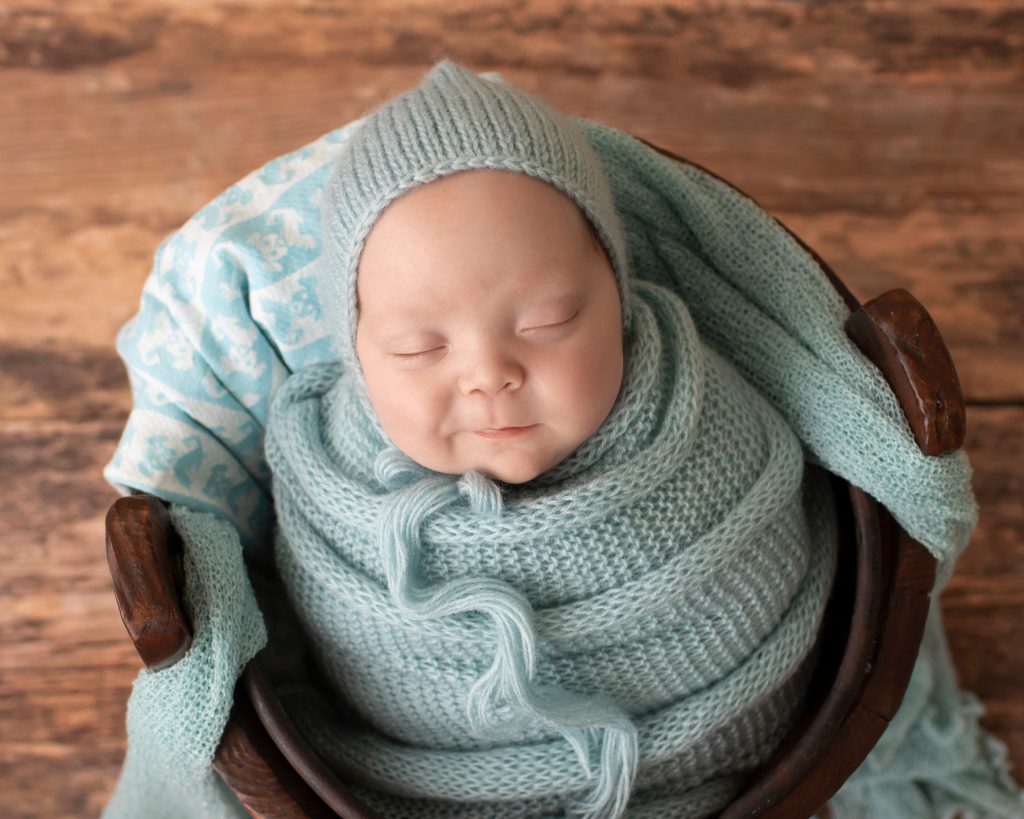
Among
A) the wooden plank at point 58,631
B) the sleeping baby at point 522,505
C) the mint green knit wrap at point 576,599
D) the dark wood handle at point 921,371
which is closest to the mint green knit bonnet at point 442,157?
the sleeping baby at point 522,505

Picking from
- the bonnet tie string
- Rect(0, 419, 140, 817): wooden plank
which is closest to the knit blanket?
the bonnet tie string

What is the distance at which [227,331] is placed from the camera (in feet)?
3.28

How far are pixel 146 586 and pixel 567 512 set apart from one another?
1.05ft

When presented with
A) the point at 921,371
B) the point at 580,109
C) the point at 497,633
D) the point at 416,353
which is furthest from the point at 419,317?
the point at 580,109

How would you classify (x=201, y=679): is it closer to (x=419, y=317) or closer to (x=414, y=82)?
(x=419, y=317)

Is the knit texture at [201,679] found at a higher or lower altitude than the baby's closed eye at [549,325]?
lower

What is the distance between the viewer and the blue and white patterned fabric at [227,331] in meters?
0.99

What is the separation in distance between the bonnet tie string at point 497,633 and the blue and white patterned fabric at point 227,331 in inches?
8.7

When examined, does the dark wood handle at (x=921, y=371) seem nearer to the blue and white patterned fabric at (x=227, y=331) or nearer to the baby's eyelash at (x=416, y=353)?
the baby's eyelash at (x=416, y=353)

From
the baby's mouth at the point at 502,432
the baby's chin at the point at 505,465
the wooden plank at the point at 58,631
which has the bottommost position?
the wooden plank at the point at 58,631

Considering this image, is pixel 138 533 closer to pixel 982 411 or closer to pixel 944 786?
pixel 944 786

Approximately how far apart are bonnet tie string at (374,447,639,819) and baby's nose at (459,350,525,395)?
83mm

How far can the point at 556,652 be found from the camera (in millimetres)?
849

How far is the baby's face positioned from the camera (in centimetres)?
77
